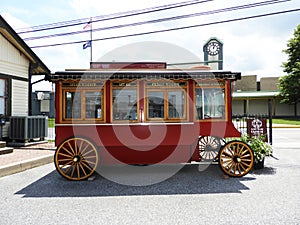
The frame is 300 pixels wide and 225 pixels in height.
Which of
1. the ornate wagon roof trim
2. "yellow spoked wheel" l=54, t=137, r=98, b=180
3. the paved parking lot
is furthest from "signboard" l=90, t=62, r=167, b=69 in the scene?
the paved parking lot

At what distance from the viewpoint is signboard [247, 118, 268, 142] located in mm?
8086

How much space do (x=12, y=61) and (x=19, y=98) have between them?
1.55 meters

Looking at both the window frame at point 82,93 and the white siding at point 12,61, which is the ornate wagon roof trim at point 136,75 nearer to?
the window frame at point 82,93

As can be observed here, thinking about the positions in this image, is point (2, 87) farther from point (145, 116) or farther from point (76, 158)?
point (145, 116)

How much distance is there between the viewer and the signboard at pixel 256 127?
8086 millimetres

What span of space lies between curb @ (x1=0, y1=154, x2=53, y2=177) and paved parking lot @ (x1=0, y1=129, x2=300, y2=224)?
23 centimetres

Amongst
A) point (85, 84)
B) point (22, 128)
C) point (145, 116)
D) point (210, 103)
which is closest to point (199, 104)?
point (210, 103)

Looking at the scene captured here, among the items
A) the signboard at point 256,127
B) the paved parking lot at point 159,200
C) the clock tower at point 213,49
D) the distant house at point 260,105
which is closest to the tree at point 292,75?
the distant house at point 260,105

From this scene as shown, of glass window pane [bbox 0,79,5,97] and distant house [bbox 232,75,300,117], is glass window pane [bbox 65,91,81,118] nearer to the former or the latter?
glass window pane [bbox 0,79,5,97]

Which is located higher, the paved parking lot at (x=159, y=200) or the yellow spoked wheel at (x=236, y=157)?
the yellow spoked wheel at (x=236, y=157)

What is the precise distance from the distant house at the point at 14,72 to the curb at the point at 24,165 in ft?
11.7

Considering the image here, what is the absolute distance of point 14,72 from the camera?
11023 mm

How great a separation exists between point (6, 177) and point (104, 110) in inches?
114

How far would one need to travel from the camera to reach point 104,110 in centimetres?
640
